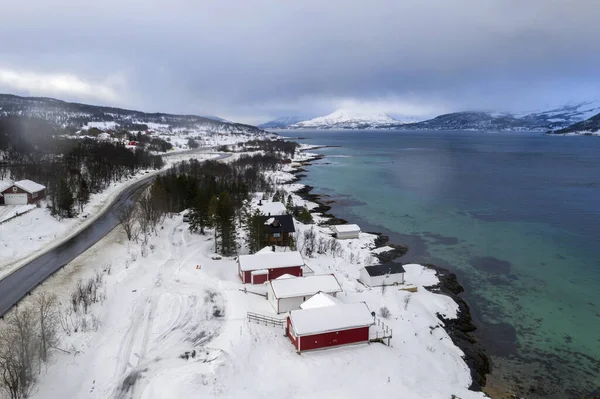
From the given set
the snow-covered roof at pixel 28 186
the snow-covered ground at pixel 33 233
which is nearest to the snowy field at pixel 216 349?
the snow-covered ground at pixel 33 233

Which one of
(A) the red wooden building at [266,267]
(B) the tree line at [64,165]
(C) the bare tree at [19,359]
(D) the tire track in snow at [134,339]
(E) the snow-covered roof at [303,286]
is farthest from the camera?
(B) the tree line at [64,165]

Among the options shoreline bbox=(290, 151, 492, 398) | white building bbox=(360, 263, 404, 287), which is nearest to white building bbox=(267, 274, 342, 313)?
white building bbox=(360, 263, 404, 287)

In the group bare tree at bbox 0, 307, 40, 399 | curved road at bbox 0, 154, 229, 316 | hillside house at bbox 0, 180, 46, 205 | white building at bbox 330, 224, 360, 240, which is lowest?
white building at bbox 330, 224, 360, 240

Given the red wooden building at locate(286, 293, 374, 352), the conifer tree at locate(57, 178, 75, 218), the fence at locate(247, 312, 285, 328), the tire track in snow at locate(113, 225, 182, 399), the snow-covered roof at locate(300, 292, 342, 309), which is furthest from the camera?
the conifer tree at locate(57, 178, 75, 218)

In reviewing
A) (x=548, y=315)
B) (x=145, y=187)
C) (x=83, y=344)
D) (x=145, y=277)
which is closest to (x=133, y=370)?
(x=83, y=344)

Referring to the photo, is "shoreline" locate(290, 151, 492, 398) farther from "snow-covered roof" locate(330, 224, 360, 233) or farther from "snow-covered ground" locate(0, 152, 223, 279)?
"snow-covered ground" locate(0, 152, 223, 279)

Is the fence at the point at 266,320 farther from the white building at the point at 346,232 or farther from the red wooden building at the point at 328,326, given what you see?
the white building at the point at 346,232

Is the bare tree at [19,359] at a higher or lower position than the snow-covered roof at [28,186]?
lower
